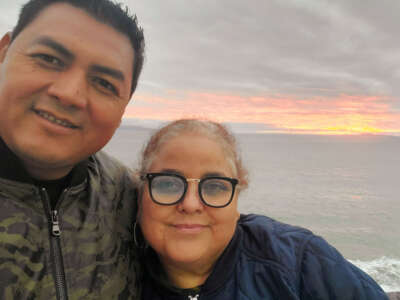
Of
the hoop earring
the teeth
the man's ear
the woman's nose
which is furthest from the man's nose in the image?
the hoop earring

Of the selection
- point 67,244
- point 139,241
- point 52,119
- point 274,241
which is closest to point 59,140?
point 52,119

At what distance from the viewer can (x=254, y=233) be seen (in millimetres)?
2330

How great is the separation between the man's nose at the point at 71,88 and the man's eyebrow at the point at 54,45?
95 millimetres

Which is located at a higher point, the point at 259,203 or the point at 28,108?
the point at 28,108

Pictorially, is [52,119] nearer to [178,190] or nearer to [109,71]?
[109,71]

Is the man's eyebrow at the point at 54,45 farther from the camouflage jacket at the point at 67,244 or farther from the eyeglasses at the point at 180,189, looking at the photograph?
the eyeglasses at the point at 180,189

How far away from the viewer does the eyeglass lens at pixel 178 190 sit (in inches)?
80.5

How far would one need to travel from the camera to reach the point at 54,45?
1.72 m

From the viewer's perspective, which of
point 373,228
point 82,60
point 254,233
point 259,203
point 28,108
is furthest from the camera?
point 259,203

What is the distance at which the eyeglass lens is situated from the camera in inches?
80.5

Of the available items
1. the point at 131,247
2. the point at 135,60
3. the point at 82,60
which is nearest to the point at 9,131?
the point at 82,60

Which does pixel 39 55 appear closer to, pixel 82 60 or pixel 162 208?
pixel 82 60

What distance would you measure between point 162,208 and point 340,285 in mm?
1293

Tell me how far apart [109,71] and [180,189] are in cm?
91
